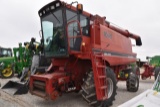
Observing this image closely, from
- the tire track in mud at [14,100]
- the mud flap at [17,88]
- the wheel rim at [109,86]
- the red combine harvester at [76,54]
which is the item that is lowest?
the tire track in mud at [14,100]

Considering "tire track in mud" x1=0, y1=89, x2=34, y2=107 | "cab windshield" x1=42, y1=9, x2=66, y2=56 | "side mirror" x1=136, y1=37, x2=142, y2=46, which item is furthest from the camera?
"side mirror" x1=136, y1=37, x2=142, y2=46

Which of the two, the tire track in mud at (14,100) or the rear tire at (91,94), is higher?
the rear tire at (91,94)

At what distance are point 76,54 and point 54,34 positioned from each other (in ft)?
3.30

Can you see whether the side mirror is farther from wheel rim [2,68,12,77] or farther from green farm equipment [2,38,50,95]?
wheel rim [2,68,12,77]

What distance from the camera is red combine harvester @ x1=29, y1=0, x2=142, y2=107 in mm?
5434

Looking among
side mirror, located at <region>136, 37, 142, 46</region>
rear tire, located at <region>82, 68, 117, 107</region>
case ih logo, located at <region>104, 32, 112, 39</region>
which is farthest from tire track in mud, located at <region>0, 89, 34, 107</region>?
side mirror, located at <region>136, 37, 142, 46</region>

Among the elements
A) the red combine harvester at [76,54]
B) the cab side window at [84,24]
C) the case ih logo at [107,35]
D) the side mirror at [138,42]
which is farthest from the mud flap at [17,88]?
the side mirror at [138,42]

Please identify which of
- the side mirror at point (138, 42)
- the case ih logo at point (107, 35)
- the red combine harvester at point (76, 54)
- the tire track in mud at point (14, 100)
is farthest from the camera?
the side mirror at point (138, 42)

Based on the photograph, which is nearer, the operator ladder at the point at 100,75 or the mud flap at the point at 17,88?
the operator ladder at the point at 100,75

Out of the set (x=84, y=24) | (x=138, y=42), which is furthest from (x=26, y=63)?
(x=84, y=24)

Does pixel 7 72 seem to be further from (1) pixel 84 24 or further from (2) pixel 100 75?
(2) pixel 100 75

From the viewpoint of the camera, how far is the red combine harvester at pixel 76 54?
5.43 metres

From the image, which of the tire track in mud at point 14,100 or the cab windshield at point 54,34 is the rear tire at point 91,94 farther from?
the tire track in mud at point 14,100

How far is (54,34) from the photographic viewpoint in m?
6.20
